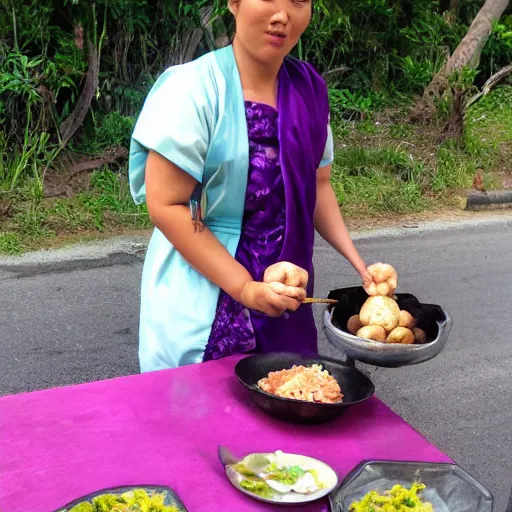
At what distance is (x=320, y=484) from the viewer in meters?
1.39

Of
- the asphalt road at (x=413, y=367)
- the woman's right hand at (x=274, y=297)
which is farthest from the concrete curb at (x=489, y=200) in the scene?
the woman's right hand at (x=274, y=297)

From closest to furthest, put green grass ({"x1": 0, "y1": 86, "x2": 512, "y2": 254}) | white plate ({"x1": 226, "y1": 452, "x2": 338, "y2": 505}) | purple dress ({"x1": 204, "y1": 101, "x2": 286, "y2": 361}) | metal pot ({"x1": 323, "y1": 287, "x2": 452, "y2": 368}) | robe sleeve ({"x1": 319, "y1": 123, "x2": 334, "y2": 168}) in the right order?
white plate ({"x1": 226, "y1": 452, "x2": 338, "y2": 505}) → metal pot ({"x1": 323, "y1": 287, "x2": 452, "y2": 368}) → purple dress ({"x1": 204, "y1": 101, "x2": 286, "y2": 361}) → robe sleeve ({"x1": 319, "y1": 123, "x2": 334, "y2": 168}) → green grass ({"x1": 0, "y1": 86, "x2": 512, "y2": 254})

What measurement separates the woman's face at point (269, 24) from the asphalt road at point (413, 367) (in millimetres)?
2152

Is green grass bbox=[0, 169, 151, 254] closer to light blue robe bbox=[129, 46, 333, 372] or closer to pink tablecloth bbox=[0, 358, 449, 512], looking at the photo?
light blue robe bbox=[129, 46, 333, 372]

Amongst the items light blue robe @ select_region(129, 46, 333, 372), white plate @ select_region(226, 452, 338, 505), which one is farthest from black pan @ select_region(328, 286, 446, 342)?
white plate @ select_region(226, 452, 338, 505)

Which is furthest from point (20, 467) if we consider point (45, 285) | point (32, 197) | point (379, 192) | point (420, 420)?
point (379, 192)

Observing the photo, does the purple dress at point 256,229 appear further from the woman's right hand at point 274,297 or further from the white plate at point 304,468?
the white plate at point 304,468

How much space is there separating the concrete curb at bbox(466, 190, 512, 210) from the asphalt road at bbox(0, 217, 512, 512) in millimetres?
1126

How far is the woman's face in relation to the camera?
168 cm

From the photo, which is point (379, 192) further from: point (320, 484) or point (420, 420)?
point (320, 484)

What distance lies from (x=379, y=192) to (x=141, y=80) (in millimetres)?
2564

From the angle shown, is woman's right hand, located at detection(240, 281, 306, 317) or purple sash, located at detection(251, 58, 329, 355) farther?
purple sash, located at detection(251, 58, 329, 355)

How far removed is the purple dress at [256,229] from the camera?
5.95 feet

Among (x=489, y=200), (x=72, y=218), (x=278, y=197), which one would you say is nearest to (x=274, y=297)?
(x=278, y=197)
